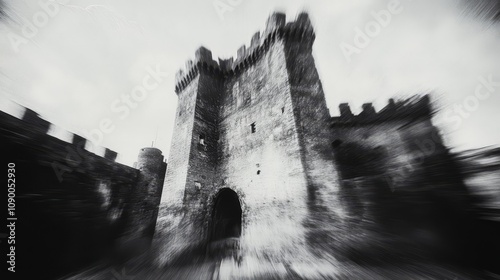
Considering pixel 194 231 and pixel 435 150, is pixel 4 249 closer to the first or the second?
pixel 435 150

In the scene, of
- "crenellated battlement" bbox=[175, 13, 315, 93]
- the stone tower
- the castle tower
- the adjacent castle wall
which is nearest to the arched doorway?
the stone tower

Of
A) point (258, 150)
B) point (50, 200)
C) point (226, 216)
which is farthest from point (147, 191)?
point (50, 200)

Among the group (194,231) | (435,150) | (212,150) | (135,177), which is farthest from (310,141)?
(135,177)

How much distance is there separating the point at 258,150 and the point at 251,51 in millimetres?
5473

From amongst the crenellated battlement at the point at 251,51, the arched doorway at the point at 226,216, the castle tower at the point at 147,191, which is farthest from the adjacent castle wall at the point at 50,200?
the castle tower at the point at 147,191

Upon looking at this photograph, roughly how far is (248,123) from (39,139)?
6.89 meters

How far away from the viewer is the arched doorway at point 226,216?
783cm

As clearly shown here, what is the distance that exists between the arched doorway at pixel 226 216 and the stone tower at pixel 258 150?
1.8 inches

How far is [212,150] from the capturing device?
9.12 metres

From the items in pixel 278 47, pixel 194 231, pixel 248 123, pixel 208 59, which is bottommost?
pixel 194 231

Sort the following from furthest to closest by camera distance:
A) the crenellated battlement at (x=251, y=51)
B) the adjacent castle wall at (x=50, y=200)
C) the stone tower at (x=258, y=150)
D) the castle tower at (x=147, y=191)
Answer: the castle tower at (x=147, y=191)
the crenellated battlement at (x=251, y=51)
the stone tower at (x=258, y=150)
the adjacent castle wall at (x=50, y=200)

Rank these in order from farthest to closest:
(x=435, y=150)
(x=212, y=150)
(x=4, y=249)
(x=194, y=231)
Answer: (x=212, y=150)
(x=194, y=231)
(x=435, y=150)
(x=4, y=249)

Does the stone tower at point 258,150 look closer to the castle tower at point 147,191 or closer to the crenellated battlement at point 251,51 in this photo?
the crenellated battlement at point 251,51

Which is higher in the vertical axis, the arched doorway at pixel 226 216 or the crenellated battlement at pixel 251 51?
the crenellated battlement at pixel 251 51
